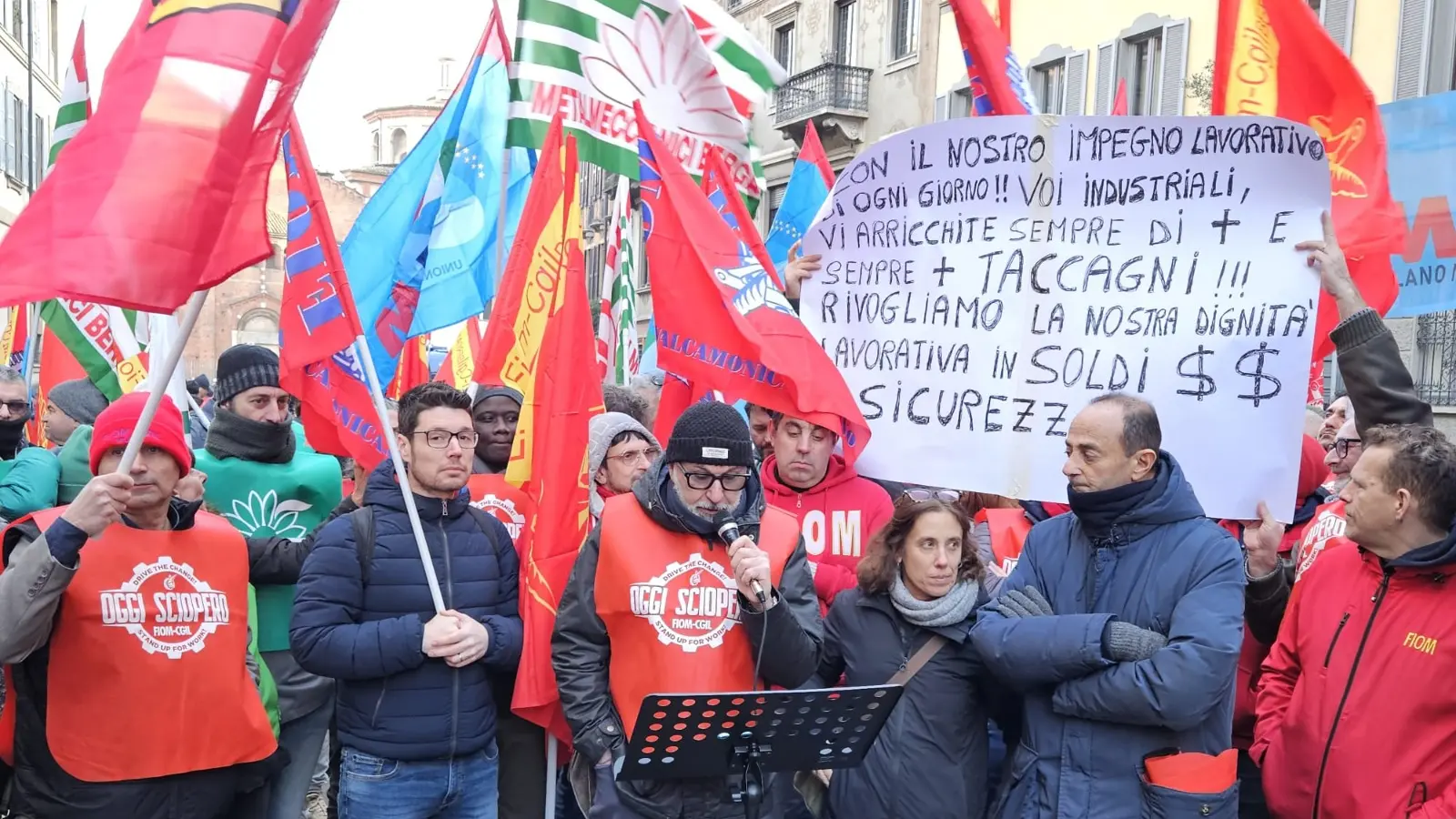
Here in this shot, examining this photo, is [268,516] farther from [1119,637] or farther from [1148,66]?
[1148,66]

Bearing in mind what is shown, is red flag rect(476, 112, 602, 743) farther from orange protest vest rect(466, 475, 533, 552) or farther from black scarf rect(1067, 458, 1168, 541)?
black scarf rect(1067, 458, 1168, 541)

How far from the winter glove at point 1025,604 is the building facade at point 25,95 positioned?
1051 inches

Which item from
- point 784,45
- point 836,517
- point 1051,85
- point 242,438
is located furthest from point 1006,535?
point 784,45

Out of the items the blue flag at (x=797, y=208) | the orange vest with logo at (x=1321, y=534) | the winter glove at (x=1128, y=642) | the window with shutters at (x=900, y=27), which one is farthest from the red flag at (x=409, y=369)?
the window with shutters at (x=900, y=27)

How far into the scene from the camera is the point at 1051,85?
2092 cm

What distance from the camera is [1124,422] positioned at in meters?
3.55

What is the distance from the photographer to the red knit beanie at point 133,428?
12.3ft

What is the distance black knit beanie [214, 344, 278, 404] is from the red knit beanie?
0.91 m

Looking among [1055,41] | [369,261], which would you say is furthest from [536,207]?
[1055,41]

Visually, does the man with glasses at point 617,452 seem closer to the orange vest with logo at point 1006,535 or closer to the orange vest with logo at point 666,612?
the orange vest with logo at point 666,612

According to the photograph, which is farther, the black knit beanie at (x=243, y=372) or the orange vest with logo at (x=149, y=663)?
the black knit beanie at (x=243, y=372)

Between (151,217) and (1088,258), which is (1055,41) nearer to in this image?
(1088,258)

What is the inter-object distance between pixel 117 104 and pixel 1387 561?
354 centimetres

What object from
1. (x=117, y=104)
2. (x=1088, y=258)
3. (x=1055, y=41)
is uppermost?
(x=1055, y=41)
